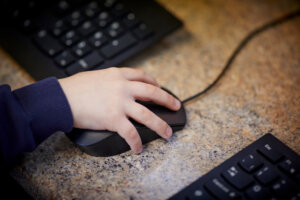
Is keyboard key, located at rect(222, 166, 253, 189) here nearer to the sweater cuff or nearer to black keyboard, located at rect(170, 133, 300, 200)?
black keyboard, located at rect(170, 133, 300, 200)

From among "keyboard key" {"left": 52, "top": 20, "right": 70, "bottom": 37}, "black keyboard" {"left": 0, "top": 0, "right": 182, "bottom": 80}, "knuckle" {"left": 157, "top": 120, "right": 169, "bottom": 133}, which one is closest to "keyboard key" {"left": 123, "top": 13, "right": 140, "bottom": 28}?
"black keyboard" {"left": 0, "top": 0, "right": 182, "bottom": 80}

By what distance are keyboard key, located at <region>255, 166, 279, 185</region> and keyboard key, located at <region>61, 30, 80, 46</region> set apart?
39cm

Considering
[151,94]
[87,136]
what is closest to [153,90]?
[151,94]

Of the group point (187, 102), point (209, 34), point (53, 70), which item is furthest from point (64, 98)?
point (209, 34)

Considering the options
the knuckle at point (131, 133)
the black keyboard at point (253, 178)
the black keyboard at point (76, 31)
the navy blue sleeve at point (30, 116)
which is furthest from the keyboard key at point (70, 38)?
the black keyboard at point (253, 178)

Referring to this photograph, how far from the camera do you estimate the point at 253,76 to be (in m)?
0.60

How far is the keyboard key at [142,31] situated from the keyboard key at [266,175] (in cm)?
33

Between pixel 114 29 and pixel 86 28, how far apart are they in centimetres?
5

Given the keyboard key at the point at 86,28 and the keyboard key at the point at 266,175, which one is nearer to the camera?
the keyboard key at the point at 266,175

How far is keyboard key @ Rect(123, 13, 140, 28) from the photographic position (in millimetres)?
609

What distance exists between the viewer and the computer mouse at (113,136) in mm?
457

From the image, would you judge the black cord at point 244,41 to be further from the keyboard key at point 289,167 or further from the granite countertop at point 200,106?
the keyboard key at point 289,167

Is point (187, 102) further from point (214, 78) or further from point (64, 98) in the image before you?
point (64, 98)

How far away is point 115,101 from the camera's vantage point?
48cm
